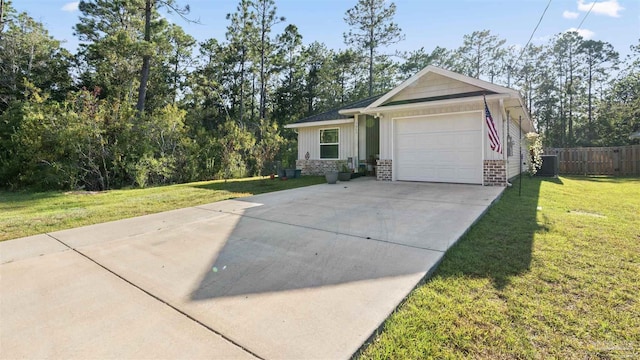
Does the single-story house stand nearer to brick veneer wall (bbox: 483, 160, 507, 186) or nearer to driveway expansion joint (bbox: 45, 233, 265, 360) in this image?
brick veneer wall (bbox: 483, 160, 507, 186)

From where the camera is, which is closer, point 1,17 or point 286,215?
point 286,215

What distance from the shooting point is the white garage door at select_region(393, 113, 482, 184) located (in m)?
8.99

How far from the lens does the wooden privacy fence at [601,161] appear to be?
15.1 m

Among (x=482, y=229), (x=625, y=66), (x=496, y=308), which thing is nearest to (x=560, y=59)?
(x=625, y=66)

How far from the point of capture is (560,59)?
96.7ft

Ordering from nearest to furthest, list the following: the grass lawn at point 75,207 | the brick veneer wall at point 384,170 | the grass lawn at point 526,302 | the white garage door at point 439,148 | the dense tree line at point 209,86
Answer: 1. the grass lawn at point 526,302
2. the grass lawn at point 75,207
3. the white garage door at point 439,148
4. the dense tree line at point 209,86
5. the brick veneer wall at point 384,170

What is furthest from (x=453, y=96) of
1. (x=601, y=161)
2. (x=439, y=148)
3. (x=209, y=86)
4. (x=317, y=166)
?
(x=209, y=86)

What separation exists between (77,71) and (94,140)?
1679 centimetres

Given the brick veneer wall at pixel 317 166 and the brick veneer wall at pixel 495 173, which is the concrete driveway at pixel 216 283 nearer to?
the brick veneer wall at pixel 495 173

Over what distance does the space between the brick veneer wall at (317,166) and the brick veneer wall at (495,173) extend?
19.3 feet

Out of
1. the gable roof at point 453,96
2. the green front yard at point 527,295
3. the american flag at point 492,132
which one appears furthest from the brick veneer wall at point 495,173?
the green front yard at point 527,295

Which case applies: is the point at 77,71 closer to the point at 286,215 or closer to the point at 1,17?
the point at 1,17

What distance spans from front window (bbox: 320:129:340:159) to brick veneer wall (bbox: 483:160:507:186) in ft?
20.9

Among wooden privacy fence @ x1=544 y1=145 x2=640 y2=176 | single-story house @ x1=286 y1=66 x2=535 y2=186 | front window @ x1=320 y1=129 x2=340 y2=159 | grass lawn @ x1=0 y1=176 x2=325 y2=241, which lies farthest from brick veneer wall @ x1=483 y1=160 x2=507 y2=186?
wooden privacy fence @ x1=544 y1=145 x2=640 y2=176
